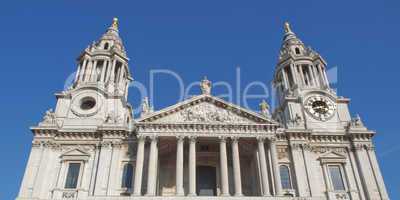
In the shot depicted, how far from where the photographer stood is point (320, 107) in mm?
38906

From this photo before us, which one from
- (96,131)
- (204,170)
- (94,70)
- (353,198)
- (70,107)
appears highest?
(94,70)

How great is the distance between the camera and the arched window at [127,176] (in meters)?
31.8

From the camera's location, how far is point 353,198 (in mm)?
31344

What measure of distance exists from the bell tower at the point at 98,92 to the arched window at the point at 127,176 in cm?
419

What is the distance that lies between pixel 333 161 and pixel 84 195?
2115cm

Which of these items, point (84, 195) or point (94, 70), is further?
point (94, 70)

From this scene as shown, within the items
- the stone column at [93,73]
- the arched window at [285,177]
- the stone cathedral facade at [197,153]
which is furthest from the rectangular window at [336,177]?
the stone column at [93,73]

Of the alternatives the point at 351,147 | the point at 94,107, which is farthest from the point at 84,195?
the point at 351,147

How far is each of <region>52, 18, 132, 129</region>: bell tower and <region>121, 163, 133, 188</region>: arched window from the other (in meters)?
4.19

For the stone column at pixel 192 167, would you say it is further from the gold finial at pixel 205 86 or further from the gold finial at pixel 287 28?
the gold finial at pixel 287 28

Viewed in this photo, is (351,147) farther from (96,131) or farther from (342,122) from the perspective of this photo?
(96,131)

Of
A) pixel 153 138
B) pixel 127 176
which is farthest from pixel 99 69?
pixel 127 176

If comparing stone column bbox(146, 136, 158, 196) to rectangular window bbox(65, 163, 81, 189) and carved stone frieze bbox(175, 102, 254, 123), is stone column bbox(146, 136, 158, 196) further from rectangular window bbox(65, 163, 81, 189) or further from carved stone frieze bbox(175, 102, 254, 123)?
rectangular window bbox(65, 163, 81, 189)

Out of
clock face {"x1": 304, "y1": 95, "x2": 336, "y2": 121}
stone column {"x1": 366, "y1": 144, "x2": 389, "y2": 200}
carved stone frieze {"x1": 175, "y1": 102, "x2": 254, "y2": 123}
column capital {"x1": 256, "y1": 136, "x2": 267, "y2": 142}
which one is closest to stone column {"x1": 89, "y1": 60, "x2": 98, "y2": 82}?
carved stone frieze {"x1": 175, "y1": 102, "x2": 254, "y2": 123}
